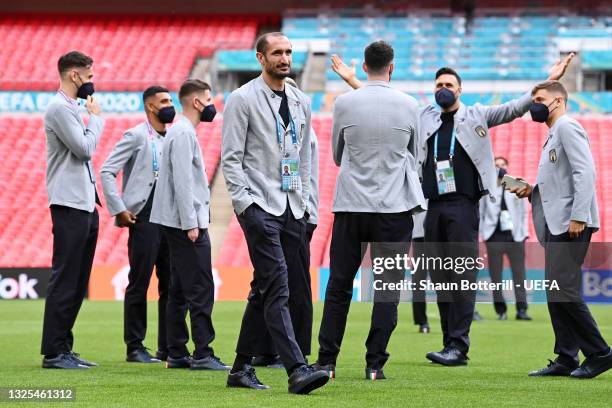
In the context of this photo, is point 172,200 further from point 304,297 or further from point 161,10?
point 161,10

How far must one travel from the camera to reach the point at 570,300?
756cm

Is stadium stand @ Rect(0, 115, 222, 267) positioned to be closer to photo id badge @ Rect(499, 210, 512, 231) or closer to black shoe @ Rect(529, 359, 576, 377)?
photo id badge @ Rect(499, 210, 512, 231)

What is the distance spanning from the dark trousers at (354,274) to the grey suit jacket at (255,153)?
64 cm

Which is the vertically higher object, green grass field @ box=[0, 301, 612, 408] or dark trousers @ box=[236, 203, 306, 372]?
dark trousers @ box=[236, 203, 306, 372]

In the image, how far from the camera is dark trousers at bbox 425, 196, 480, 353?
27.6ft

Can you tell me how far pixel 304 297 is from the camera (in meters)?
7.90

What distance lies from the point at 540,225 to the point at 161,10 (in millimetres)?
28818

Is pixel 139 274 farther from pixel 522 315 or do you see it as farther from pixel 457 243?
pixel 522 315

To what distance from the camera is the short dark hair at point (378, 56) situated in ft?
23.6

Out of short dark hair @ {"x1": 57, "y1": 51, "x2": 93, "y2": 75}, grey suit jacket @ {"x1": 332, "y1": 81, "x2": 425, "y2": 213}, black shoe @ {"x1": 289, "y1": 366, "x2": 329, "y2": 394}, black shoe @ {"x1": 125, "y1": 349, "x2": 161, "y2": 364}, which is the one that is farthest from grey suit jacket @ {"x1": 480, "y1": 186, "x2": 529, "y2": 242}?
black shoe @ {"x1": 289, "y1": 366, "x2": 329, "y2": 394}

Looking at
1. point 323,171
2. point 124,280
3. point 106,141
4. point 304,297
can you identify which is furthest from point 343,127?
point 106,141

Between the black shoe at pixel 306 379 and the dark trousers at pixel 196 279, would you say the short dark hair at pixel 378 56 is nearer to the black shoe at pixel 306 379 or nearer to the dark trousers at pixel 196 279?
the dark trousers at pixel 196 279

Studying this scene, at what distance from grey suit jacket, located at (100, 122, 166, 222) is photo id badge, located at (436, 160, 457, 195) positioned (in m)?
2.20

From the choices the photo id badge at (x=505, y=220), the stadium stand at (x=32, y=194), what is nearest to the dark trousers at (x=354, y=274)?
the photo id badge at (x=505, y=220)
